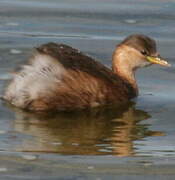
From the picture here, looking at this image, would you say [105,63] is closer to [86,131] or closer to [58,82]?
[58,82]

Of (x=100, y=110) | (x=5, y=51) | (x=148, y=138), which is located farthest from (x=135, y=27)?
(x=148, y=138)

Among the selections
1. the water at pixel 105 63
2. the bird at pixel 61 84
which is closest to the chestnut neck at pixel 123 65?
the water at pixel 105 63

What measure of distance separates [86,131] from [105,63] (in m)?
2.31

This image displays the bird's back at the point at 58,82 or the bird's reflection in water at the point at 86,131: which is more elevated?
the bird's back at the point at 58,82

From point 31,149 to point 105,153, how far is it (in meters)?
0.57

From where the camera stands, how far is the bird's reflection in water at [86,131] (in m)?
7.43

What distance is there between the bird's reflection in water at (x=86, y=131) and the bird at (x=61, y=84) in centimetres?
11

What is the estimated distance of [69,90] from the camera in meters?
8.87

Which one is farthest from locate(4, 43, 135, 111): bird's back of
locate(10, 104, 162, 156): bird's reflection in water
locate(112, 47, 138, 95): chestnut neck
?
locate(112, 47, 138, 95): chestnut neck

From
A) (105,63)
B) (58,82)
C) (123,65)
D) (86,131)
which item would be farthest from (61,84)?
(105,63)

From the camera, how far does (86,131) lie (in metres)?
8.23

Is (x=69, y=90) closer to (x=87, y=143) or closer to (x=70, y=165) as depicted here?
(x=87, y=143)

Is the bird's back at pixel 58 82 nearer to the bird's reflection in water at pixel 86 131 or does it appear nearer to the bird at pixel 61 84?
the bird at pixel 61 84

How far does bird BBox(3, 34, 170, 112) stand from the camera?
8.69 metres
